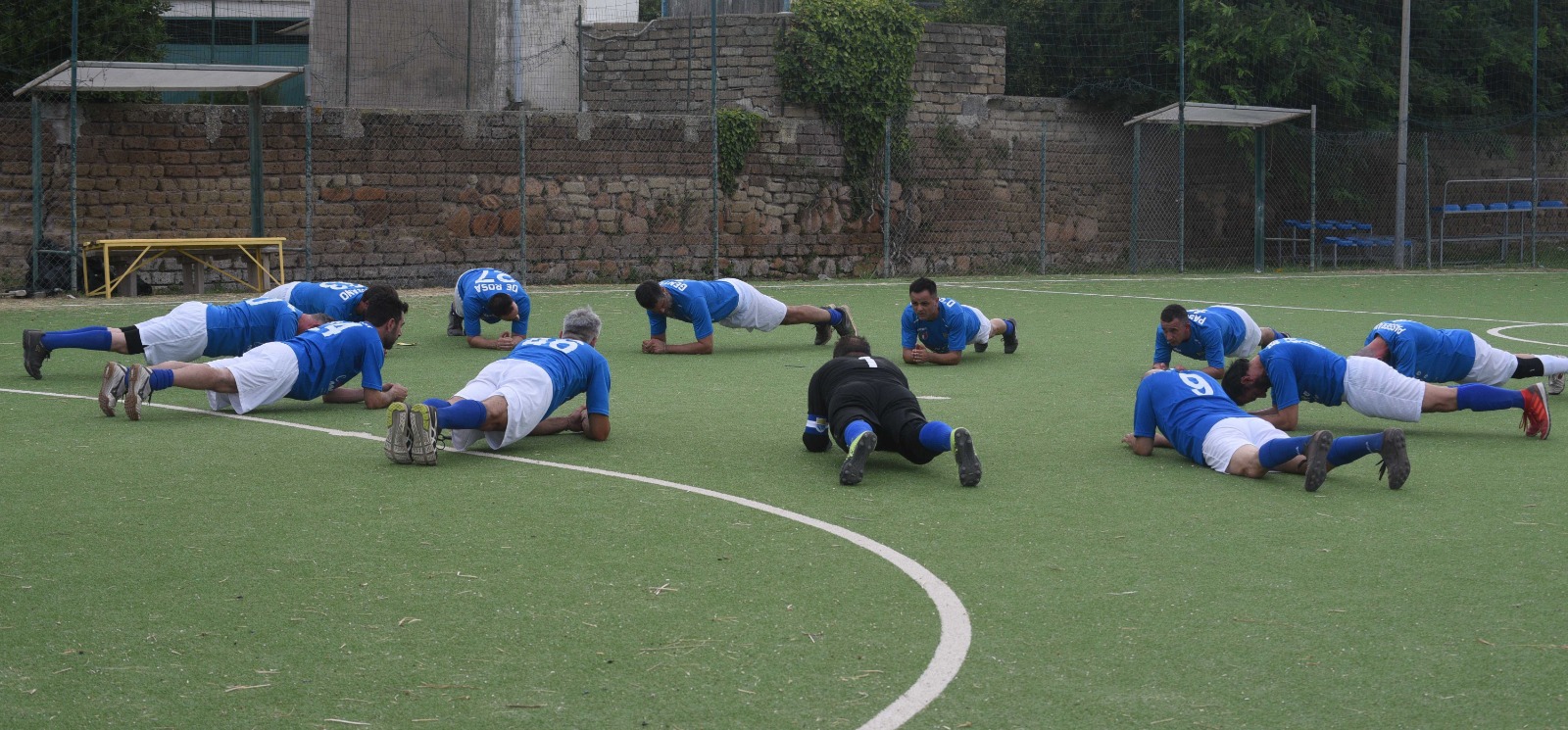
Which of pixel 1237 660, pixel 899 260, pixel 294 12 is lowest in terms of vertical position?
pixel 1237 660

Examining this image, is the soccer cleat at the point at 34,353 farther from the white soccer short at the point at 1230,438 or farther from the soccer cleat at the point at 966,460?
the white soccer short at the point at 1230,438

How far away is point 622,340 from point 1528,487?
852 cm

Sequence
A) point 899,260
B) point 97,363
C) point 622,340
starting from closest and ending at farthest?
1. point 97,363
2. point 622,340
3. point 899,260

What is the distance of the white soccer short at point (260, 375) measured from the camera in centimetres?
859

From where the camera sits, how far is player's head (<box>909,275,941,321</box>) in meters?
11.3

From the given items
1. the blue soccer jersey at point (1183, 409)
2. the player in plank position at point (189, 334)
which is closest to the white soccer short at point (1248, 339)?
the blue soccer jersey at point (1183, 409)

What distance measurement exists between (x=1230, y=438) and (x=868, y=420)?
1699 mm

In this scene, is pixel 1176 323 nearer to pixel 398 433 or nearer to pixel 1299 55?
pixel 398 433

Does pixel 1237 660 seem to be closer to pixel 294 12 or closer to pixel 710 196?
pixel 710 196

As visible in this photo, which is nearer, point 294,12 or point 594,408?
point 594,408

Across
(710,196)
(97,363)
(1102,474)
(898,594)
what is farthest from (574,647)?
(710,196)

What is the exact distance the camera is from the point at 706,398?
9.76 meters

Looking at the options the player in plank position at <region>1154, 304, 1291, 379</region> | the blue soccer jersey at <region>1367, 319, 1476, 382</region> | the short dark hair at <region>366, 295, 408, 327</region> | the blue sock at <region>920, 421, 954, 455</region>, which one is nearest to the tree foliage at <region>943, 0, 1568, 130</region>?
the player in plank position at <region>1154, 304, 1291, 379</region>

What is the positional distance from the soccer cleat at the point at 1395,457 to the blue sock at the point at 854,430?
88.0 inches
